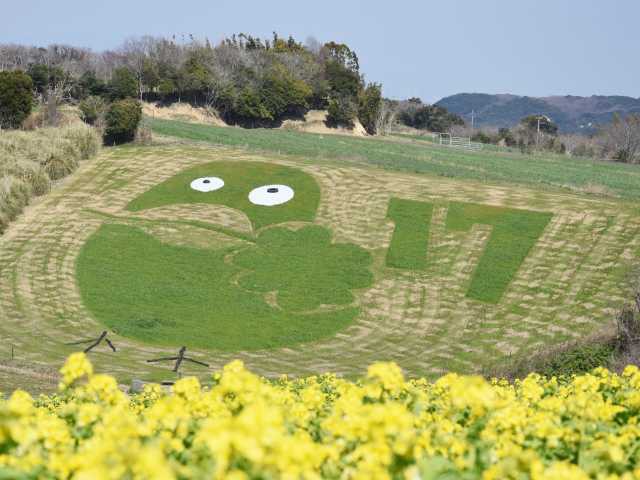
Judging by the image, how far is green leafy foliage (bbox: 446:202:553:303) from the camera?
30781mm

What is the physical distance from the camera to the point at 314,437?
608cm

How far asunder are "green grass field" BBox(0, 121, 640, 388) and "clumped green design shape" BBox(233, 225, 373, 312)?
0.29 feet

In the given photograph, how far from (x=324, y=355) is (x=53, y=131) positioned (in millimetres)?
28070

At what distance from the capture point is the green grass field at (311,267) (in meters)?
27.1

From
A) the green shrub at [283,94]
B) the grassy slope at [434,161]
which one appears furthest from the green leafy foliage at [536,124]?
the grassy slope at [434,161]

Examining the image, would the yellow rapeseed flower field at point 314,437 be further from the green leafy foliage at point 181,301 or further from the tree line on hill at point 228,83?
the tree line on hill at point 228,83

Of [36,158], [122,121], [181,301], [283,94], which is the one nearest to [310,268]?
[181,301]

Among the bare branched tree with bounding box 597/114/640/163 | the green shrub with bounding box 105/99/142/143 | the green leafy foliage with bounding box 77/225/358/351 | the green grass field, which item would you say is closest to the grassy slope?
the green grass field

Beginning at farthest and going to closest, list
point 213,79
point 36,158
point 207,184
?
point 213,79 < point 36,158 < point 207,184

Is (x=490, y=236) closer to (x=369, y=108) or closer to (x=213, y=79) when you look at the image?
(x=213, y=79)

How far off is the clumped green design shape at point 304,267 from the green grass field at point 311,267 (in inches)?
3.5

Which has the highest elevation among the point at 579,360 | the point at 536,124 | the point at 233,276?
the point at 536,124

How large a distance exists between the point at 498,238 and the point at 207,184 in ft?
52.6

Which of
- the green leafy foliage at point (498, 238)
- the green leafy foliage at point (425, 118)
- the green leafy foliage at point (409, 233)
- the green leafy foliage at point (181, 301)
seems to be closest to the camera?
the green leafy foliage at point (181, 301)
